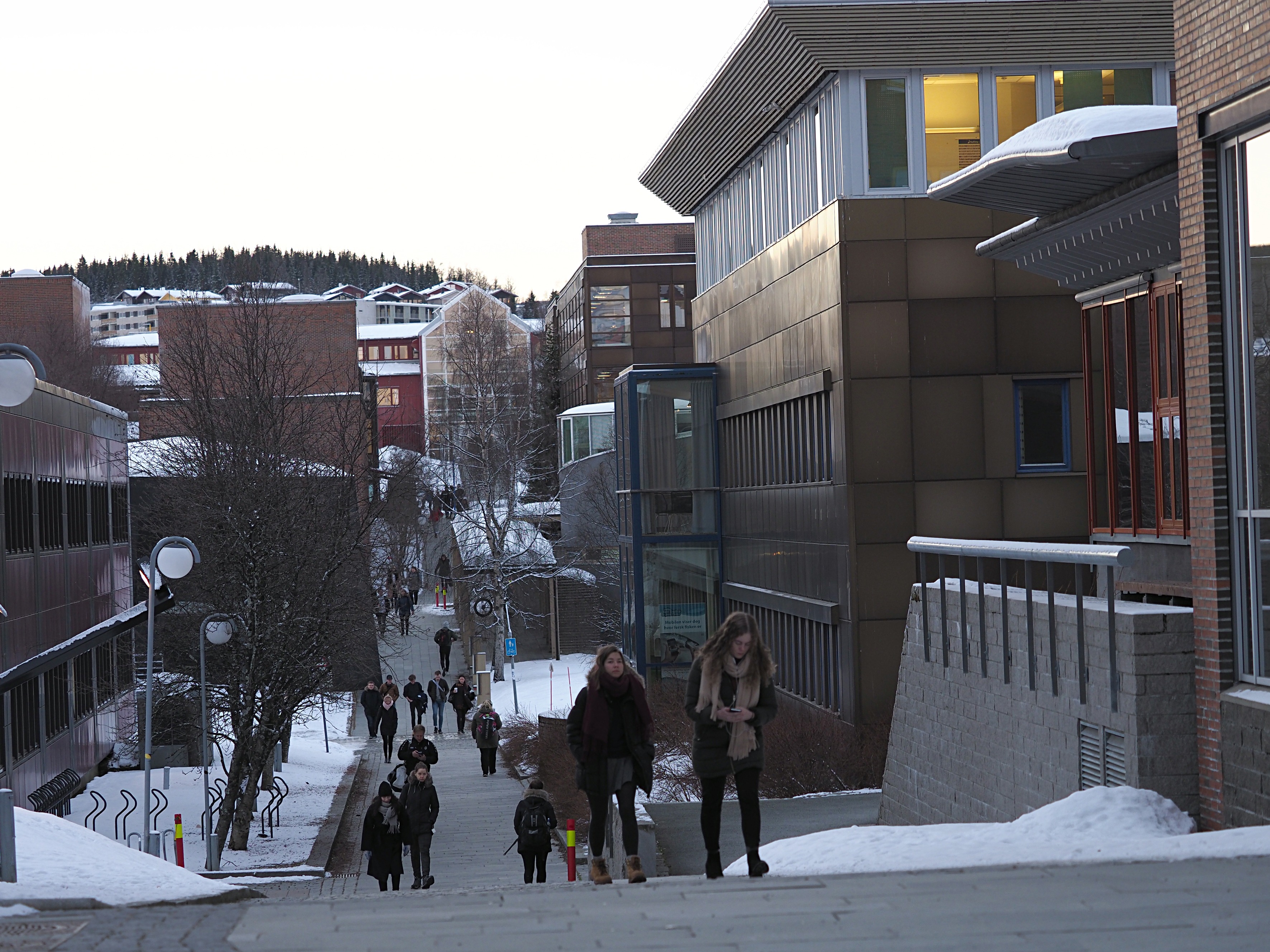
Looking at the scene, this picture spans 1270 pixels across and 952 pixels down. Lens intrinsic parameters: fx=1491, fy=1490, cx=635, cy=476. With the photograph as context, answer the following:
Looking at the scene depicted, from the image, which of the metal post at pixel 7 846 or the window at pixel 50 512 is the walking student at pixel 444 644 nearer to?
the window at pixel 50 512

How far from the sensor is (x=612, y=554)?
61.6m

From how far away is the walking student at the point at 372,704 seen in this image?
38.8 metres

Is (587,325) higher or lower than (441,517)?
higher

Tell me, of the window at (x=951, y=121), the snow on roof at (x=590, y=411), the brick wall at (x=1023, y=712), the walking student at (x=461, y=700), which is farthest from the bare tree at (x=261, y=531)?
the snow on roof at (x=590, y=411)

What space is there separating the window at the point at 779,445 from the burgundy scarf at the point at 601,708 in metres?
17.2

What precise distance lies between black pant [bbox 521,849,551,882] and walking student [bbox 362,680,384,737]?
905 inches

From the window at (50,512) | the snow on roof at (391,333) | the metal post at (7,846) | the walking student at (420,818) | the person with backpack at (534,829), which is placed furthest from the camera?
the snow on roof at (391,333)

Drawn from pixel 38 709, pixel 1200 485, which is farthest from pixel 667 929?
pixel 38 709

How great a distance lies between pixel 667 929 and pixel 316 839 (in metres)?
20.7

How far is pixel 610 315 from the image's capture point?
8106 cm

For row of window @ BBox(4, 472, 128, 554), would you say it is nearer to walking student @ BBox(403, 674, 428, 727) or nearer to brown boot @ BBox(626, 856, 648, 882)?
walking student @ BBox(403, 674, 428, 727)

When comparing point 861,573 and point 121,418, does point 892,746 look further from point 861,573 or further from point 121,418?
point 121,418

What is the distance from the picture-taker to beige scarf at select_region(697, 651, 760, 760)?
8.69 metres

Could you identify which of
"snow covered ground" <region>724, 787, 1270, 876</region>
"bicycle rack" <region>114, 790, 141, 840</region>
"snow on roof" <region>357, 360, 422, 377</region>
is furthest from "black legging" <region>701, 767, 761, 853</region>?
"snow on roof" <region>357, 360, 422, 377</region>
